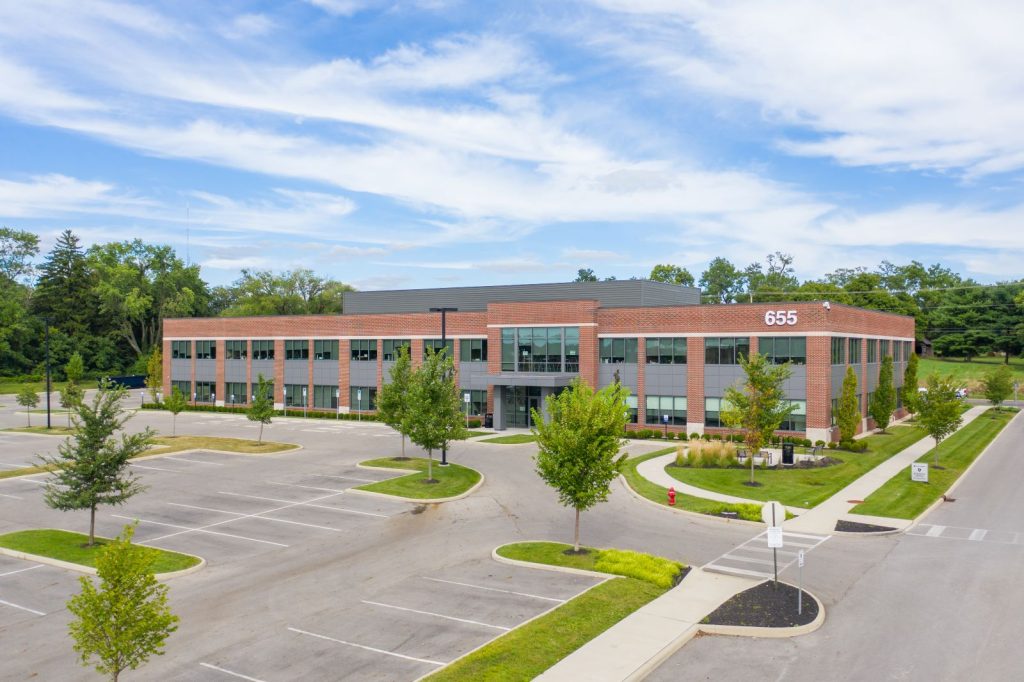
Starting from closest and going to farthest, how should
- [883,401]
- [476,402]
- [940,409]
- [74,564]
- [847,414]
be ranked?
1. [74,564]
2. [940,409]
3. [847,414]
4. [883,401]
5. [476,402]

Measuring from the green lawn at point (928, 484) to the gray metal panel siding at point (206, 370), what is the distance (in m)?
61.1

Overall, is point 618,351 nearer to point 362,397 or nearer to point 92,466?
point 362,397

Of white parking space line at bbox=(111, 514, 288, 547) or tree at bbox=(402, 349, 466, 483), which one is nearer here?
white parking space line at bbox=(111, 514, 288, 547)

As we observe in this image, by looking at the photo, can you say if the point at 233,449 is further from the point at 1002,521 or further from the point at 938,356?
the point at 938,356

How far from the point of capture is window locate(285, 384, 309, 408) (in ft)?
223

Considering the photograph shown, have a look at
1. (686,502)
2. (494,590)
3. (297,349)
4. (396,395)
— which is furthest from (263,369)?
(494,590)

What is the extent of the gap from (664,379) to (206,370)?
46.9 metres

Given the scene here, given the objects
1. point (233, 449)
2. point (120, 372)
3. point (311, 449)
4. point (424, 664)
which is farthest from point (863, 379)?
point (120, 372)

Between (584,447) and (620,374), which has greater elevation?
(620,374)

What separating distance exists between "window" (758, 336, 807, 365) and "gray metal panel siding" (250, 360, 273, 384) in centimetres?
4427

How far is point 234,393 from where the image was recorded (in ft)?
237

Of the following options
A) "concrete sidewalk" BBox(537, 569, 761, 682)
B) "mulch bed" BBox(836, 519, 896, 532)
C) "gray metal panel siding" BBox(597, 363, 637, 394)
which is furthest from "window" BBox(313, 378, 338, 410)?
"concrete sidewalk" BBox(537, 569, 761, 682)

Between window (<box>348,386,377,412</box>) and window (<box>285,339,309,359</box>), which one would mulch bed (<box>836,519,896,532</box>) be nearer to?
window (<box>348,386,377,412</box>)

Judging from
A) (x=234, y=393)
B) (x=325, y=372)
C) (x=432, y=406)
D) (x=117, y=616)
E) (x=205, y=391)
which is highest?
(x=325, y=372)
